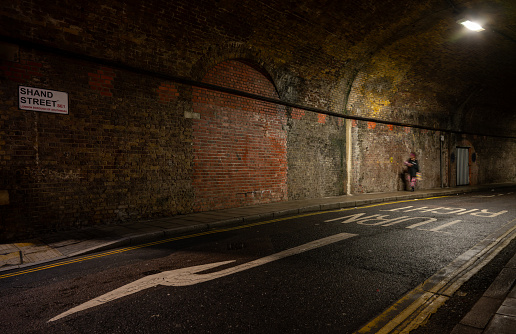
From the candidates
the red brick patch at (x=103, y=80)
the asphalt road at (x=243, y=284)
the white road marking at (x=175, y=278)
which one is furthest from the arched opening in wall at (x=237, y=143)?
the white road marking at (x=175, y=278)

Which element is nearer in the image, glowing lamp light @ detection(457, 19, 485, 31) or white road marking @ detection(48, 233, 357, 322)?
white road marking @ detection(48, 233, 357, 322)

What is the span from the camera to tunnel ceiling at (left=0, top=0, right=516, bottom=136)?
659 cm

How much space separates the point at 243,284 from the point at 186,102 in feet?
20.1

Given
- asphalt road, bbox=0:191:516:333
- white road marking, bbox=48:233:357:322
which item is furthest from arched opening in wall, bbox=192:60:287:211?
white road marking, bbox=48:233:357:322

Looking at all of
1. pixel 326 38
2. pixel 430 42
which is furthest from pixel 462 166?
pixel 326 38

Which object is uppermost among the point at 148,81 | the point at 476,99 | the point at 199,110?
the point at 476,99

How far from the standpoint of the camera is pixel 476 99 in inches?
741

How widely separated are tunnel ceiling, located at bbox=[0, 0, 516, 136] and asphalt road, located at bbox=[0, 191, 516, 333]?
4.91 meters

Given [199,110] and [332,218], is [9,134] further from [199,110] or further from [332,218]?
[332,218]

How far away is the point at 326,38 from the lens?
33.9ft

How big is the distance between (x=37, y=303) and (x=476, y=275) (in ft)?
16.6

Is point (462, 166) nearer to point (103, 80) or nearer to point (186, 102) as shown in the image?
point (186, 102)

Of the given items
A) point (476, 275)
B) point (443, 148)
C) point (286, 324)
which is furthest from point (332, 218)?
point (443, 148)

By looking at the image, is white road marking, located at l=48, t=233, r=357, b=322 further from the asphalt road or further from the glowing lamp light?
the glowing lamp light
